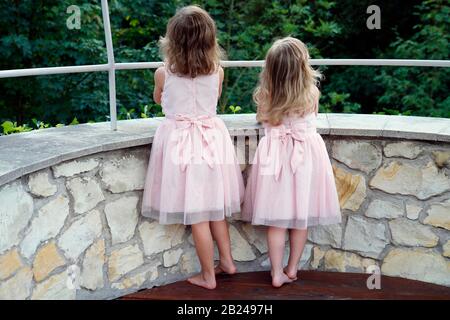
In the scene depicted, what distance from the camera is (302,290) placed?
9.40ft

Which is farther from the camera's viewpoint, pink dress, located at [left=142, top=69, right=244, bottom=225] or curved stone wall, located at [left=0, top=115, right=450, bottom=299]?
pink dress, located at [left=142, top=69, right=244, bottom=225]

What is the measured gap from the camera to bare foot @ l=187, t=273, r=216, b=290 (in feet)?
9.33

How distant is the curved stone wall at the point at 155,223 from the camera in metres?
2.35

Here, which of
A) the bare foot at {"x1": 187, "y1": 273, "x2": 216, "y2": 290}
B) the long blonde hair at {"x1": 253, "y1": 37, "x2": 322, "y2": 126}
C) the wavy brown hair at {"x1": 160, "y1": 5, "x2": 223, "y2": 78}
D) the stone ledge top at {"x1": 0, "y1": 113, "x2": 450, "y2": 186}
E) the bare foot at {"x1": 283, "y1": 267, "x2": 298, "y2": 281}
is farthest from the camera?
the bare foot at {"x1": 283, "y1": 267, "x2": 298, "y2": 281}

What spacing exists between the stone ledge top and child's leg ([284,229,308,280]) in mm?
462

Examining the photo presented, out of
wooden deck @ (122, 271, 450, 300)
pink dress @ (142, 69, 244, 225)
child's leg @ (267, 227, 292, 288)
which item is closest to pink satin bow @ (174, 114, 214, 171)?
pink dress @ (142, 69, 244, 225)

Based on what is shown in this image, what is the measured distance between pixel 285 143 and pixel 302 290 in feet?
2.12

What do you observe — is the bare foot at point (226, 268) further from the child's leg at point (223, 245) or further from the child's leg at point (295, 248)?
the child's leg at point (295, 248)

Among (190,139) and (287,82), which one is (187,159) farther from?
(287,82)

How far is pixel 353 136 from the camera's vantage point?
2.92 metres

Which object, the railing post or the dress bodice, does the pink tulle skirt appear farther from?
the railing post

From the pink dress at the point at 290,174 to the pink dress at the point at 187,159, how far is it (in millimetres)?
190

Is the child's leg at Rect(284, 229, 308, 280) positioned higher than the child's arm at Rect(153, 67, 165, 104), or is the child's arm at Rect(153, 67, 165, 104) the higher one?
the child's arm at Rect(153, 67, 165, 104)
